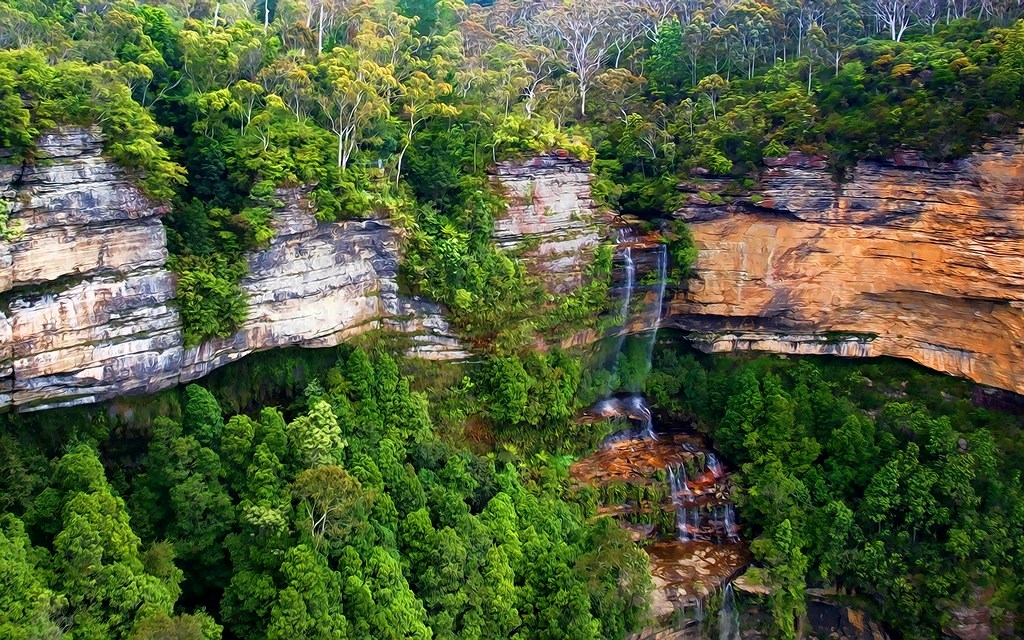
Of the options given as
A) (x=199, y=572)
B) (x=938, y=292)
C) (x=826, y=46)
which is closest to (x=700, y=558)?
(x=938, y=292)

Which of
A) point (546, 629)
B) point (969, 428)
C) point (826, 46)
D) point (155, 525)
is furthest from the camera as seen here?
point (826, 46)

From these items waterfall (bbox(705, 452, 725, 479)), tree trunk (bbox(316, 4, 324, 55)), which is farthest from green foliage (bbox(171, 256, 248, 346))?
waterfall (bbox(705, 452, 725, 479))

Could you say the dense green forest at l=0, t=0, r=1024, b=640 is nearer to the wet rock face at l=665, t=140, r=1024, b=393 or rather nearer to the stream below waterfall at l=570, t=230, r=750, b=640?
the stream below waterfall at l=570, t=230, r=750, b=640

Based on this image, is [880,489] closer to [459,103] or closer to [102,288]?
[459,103]

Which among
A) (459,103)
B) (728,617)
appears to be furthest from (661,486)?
(459,103)

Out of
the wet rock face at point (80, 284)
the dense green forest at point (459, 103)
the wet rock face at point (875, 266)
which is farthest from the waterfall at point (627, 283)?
the wet rock face at point (80, 284)

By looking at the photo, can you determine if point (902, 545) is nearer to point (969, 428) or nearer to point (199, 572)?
point (969, 428)
